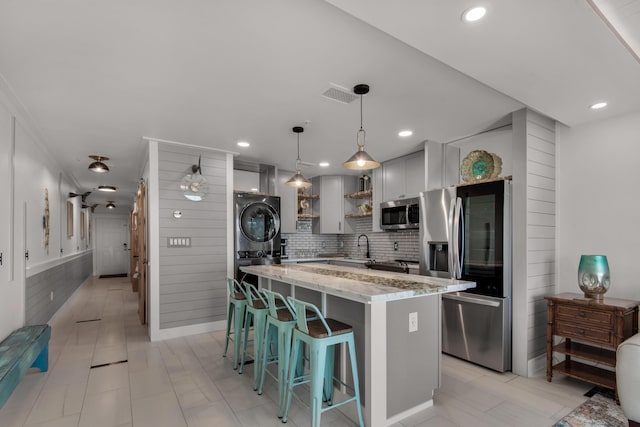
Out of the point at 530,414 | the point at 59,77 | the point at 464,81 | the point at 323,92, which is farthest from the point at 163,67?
the point at 530,414

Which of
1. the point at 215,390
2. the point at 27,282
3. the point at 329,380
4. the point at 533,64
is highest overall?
the point at 533,64

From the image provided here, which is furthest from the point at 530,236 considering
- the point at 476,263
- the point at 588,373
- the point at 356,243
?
the point at 356,243

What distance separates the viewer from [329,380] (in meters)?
2.51

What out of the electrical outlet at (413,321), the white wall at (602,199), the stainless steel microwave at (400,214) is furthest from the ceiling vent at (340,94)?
the white wall at (602,199)

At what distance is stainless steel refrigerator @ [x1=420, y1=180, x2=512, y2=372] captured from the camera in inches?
125

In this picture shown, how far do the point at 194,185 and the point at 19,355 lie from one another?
2.45m

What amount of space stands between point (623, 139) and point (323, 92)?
2.76 meters

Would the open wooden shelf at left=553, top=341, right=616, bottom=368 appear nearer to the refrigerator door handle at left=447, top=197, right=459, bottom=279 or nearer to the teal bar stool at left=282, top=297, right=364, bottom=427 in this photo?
the refrigerator door handle at left=447, top=197, right=459, bottom=279

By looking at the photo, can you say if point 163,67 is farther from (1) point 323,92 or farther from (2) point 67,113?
(2) point 67,113

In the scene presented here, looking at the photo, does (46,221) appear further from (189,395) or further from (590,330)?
(590,330)

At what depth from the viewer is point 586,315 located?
276 centimetres

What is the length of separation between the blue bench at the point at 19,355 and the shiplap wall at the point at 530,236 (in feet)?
13.1

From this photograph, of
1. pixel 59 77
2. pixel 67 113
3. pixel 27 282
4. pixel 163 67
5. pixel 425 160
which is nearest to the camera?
pixel 163 67

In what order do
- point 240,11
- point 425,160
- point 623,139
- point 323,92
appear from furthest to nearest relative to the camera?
point 425,160 → point 623,139 → point 323,92 → point 240,11
